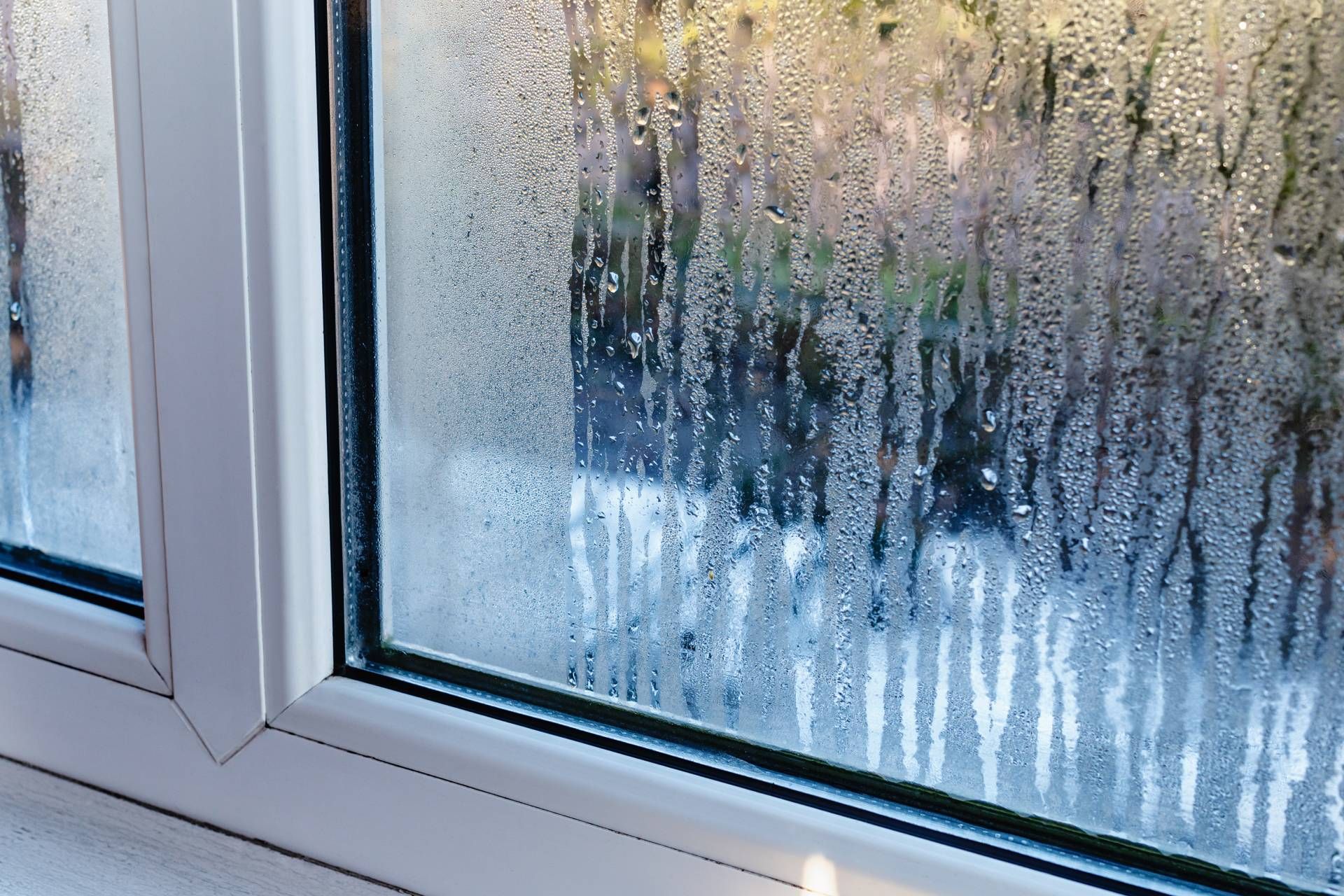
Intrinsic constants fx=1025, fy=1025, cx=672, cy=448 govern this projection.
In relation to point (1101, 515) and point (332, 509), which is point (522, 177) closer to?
point (332, 509)

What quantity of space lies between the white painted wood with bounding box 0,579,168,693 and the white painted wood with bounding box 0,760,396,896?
8cm

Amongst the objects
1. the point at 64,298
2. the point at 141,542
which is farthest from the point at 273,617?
the point at 64,298

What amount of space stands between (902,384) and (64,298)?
1.89ft

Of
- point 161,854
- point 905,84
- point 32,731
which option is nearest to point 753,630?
point 905,84

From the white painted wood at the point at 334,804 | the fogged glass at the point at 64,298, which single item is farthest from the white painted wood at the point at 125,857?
the fogged glass at the point at 64,298

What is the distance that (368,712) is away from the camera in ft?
1.96

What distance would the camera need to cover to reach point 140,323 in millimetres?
610

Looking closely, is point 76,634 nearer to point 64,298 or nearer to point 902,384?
point 64,298

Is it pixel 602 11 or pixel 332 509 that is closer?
pixel 602 11

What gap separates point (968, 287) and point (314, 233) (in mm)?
360

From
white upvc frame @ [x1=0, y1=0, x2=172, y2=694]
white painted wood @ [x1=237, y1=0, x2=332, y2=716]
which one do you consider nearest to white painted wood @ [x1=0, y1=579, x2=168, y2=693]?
white upvc frame @ [x1=0, y1=0, x2=172, y2=694]

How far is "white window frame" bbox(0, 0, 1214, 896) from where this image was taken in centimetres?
54

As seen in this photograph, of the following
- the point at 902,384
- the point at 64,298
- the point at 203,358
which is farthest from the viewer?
the point at 64,298

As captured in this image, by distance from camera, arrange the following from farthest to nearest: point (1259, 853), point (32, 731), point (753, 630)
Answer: point (32, 731)
point (753, 630)
point (1259, 853)
